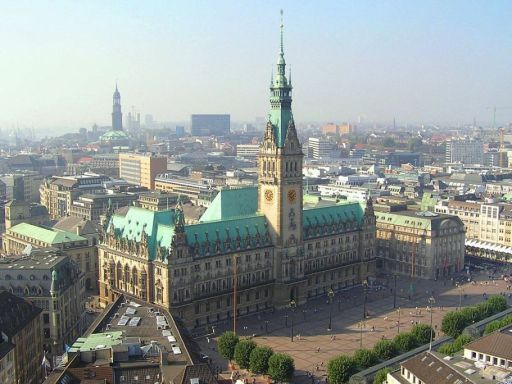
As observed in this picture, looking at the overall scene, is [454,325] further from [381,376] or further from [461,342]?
[381,376]

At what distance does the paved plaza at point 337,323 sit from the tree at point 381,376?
23.5 metres

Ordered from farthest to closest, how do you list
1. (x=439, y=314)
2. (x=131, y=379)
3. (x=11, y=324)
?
(x=439, y=314) < (x=11, y=324) < (x=131, y=379)

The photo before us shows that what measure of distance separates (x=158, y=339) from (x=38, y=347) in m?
38.1

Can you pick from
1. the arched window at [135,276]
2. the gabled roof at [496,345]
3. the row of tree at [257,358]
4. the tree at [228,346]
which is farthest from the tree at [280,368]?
the arched window at [135,276]

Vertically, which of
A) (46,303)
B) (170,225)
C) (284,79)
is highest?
(284,79)

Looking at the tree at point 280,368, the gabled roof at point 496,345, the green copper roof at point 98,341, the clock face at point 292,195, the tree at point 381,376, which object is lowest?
the tree at point 280,368

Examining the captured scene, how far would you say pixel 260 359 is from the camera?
12469 centimetres

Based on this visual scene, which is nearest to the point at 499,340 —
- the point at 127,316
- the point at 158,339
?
the point at 158,339

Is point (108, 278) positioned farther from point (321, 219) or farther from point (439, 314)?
point (439, 314)

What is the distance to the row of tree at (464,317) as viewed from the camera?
144 meters

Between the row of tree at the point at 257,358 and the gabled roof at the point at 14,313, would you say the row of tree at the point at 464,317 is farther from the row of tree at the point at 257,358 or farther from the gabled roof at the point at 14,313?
the gabled roof at the point at 14,313

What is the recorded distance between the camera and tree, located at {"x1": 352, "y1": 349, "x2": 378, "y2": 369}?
121 m

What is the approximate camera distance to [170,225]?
548 ft

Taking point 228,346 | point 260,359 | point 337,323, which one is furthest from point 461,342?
point 337,323
